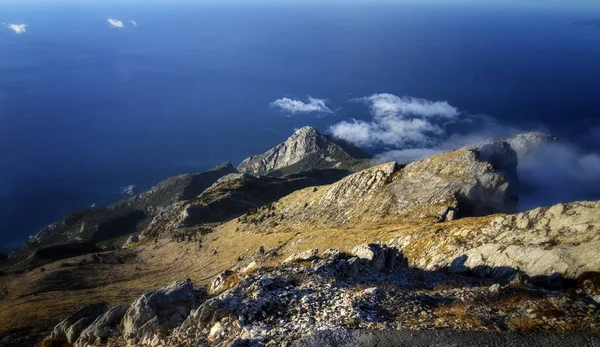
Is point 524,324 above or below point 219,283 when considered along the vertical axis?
above

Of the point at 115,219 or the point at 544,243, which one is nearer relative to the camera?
the point at 544,243

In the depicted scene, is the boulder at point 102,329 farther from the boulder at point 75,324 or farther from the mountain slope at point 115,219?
the mountain slope at point 115,219

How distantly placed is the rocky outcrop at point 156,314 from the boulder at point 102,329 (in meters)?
0.95

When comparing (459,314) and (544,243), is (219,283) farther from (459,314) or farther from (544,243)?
(544,243)

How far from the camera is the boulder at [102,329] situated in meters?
23.2

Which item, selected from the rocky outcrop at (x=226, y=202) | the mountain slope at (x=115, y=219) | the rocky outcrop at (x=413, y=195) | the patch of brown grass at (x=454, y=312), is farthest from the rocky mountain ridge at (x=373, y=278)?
the mountain slope at (x=115, y=219)

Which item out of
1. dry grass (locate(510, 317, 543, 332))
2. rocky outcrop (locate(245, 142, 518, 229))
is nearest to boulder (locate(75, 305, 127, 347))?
dry grass (locate(510, 317, 543, 332))

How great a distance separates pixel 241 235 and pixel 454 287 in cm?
4357

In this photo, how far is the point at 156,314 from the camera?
22609mm

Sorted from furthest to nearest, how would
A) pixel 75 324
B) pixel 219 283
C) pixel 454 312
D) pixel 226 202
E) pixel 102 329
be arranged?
pixel 226 202 → pixel 219 283 → pixel 75 324 → pixel 102 329 → pixel 454 312

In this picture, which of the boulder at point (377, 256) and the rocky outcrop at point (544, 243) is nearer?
the rocky outcrop at point (544, 243)

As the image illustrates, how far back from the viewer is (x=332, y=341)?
Answer: 56.0 ft

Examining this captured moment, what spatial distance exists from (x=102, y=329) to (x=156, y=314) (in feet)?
12.9

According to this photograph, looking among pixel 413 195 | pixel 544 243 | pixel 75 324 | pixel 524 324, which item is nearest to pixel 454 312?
pixel 524 324
